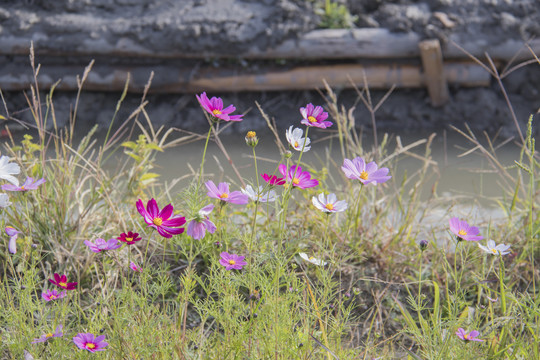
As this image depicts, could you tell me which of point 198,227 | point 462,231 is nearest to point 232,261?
point 198,227

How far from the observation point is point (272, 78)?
15.2ft

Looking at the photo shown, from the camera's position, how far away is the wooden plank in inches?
180

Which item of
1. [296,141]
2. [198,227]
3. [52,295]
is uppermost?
[296,141]

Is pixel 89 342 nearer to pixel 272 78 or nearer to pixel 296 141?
pixel 296 141

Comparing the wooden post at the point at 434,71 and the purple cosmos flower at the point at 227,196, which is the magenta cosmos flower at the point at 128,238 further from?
the wooden post at the point at 434,71

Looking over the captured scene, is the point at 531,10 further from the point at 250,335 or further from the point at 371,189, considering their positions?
the point at 250,335

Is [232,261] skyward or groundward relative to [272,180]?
groundward

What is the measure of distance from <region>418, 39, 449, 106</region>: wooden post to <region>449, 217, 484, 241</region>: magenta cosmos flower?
3221 millimetres

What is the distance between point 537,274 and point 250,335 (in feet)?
3.71

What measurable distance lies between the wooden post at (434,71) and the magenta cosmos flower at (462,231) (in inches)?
127

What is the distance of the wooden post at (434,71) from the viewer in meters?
4.36

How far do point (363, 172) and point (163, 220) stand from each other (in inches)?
16.8

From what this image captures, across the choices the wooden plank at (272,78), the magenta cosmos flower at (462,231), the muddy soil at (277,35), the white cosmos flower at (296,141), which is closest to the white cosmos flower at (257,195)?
the white cosmos flower at (296,141)

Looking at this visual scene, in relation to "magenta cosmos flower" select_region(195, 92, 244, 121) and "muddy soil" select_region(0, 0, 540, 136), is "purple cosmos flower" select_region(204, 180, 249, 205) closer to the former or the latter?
"magenta cosmos flower" select_region(195, 92, 244, 121)
